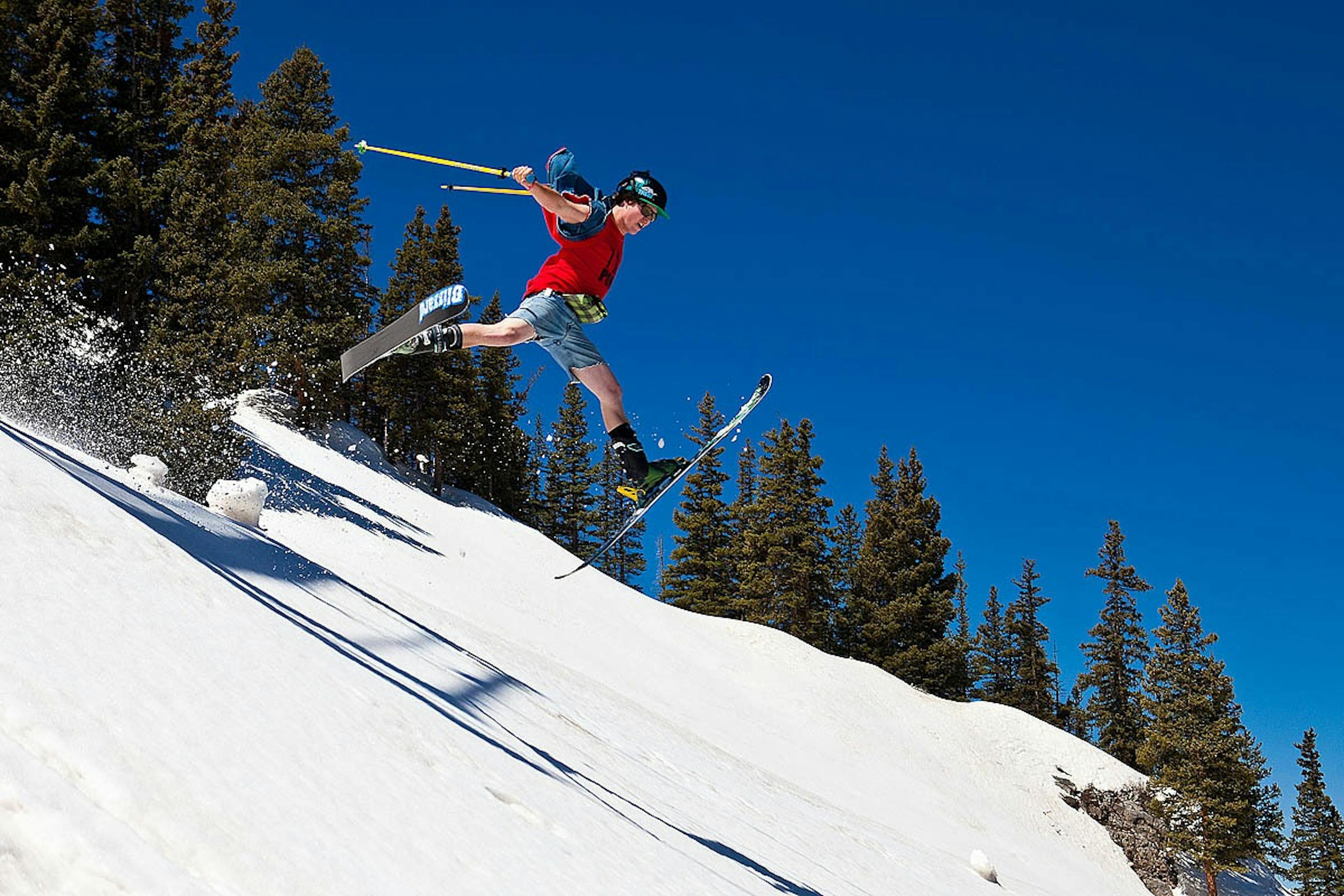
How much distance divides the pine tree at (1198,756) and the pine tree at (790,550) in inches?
577

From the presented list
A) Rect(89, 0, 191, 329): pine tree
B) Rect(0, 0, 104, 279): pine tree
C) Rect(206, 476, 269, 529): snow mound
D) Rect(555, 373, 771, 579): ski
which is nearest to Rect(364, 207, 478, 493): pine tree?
Rect(89, 0, 191, 329): pine tree

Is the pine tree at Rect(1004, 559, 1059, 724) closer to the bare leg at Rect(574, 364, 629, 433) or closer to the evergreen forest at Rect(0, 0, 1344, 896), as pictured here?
the evergreen forest at Rect(0, 0, 1344, 896)

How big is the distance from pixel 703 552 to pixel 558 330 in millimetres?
47727

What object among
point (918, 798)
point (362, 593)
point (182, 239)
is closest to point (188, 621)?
point (362, 593)

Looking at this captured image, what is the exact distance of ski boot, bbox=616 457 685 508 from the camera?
8.83 metres

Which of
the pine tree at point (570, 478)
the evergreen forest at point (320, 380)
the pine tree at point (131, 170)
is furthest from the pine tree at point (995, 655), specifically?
the pine tree at point (131, 170)

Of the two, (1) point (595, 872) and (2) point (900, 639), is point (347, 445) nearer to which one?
(2) point (900, 639)

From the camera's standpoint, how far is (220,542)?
299 inches

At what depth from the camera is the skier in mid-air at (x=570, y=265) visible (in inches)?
273

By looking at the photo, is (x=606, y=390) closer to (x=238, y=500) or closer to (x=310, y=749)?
(x=310, y=749)

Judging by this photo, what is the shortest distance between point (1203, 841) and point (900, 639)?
15.8m

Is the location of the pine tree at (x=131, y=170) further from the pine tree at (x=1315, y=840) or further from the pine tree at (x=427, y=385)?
the pine tree at (x=1315, y=840)

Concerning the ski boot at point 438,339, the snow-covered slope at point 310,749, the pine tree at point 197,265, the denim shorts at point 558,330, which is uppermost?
the pine tree at point 197,265

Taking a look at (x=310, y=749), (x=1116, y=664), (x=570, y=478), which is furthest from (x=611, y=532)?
(x=310, y=749)
